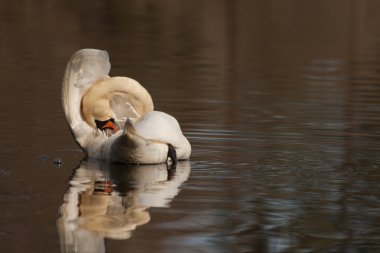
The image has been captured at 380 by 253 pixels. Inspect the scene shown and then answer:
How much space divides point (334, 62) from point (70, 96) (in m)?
11.5

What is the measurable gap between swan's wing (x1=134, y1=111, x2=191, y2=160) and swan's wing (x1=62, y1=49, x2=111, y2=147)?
28.6 inches

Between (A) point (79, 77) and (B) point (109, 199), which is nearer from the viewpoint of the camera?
(B) point (109, 199)

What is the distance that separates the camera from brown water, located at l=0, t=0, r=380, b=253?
26.2ft

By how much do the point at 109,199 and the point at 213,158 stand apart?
2.08 meters

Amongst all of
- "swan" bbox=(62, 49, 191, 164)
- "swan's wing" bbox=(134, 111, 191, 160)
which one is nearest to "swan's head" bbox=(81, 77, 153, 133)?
"swan" bbox=(62, 49, 191, 164)

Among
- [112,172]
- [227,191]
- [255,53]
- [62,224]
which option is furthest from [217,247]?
[255,53]

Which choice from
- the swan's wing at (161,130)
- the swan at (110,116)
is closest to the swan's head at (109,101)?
the swan at (110,116)

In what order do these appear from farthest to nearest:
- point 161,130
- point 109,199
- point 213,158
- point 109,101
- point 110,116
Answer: point 109,101
point 110,116
point 213,158
point 161,130
point 109,199

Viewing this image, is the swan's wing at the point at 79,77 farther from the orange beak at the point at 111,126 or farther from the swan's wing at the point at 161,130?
the swan's wing at the point at 161,130

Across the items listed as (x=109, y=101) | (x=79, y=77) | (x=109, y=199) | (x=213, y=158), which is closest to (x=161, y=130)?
(x=213, y=158)

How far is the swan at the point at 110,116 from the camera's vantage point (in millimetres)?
10633

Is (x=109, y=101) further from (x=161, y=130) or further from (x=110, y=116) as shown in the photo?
(x=161, y=130)

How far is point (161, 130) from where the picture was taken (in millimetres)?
10508

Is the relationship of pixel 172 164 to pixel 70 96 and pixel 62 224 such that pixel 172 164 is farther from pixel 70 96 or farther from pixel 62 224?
pixel 62 224
